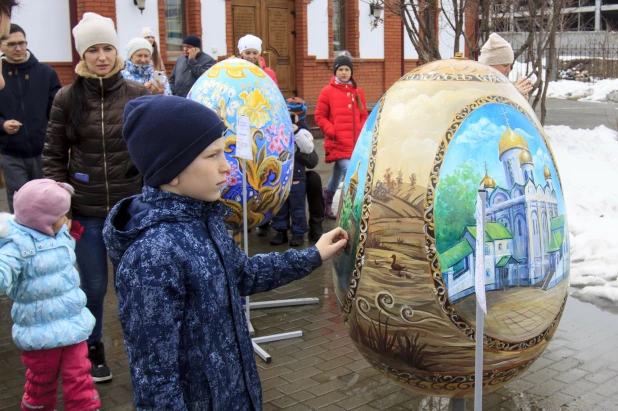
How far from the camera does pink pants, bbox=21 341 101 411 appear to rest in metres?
3.79

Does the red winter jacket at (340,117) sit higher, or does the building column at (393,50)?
the building column at (393,50)

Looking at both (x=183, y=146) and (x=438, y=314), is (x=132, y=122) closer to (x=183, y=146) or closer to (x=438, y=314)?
(x=183, y=146)

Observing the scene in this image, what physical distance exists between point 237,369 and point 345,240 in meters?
0.78

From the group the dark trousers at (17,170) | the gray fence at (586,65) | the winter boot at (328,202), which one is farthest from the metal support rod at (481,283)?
the gray fence at (586,65)

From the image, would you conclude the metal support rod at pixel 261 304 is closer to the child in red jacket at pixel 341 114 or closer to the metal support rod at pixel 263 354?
the metal support rod at pixel 263 354

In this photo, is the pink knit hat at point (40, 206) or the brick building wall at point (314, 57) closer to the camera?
the pink knit hat at point (40, 206)

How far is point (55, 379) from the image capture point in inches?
152

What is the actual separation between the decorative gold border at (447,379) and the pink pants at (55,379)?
67.4 inches

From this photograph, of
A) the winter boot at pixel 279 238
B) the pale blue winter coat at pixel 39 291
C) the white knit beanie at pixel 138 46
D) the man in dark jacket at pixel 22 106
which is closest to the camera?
the pale blue winter coat at pixel 39 291

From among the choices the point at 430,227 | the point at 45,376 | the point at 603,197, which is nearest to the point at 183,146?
the point at 430,227

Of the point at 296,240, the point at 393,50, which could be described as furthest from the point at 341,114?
the point at 393,50

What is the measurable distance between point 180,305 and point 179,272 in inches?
3.9

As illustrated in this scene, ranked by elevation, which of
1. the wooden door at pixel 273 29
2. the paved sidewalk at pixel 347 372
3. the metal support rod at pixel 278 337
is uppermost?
the wooden door at pixel 273 29

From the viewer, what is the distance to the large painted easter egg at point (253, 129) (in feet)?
15.6
